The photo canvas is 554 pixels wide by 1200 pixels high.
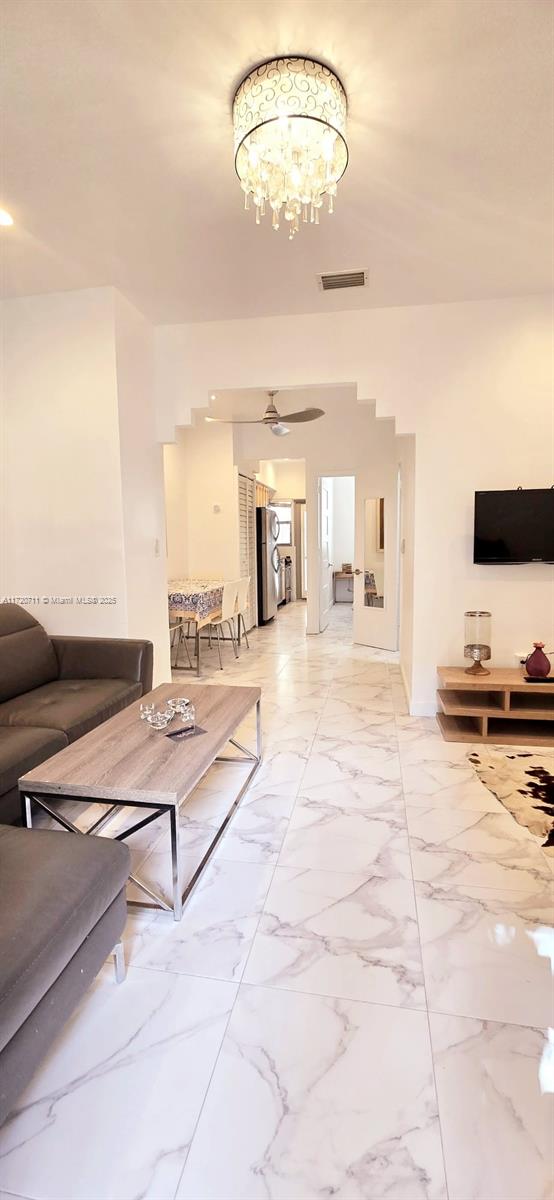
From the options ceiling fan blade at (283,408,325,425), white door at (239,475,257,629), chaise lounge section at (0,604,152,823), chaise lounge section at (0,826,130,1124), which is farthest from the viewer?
white door at (239,475,257,629)

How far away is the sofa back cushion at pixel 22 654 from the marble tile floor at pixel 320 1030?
1.10 m

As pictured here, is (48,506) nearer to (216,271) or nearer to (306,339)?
(216,271)

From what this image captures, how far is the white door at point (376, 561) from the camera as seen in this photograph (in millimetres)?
5527

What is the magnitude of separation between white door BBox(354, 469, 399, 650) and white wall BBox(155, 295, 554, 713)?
6.20 ft

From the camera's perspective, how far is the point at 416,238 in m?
2.59

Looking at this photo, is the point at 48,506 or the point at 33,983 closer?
the point at 33,983

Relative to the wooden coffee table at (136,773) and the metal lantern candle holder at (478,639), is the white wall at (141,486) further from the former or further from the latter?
the metal lantern candle holder at (478,639)

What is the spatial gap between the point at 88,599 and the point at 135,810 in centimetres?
144

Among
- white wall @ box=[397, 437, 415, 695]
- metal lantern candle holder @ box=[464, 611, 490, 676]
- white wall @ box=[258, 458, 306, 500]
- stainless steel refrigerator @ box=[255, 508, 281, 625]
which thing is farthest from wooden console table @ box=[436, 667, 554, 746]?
white wall @ box=[258, 458, 306, 500]

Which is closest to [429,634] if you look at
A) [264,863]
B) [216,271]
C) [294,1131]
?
[264,863]

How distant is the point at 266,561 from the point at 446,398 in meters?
4.00

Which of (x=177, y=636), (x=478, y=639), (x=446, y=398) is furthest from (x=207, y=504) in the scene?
(x=478, y=639)

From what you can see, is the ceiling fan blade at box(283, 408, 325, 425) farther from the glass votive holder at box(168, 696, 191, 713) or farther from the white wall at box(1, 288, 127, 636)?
the glass votive holder at box(168, 696, 191, 713)

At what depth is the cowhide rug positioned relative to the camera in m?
2.26
